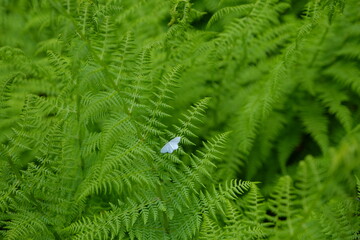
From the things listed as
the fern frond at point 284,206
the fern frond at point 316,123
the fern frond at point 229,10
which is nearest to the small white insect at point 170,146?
the fern frond at point 284,206

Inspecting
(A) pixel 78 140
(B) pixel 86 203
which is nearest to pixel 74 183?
(B) pixel 86 203

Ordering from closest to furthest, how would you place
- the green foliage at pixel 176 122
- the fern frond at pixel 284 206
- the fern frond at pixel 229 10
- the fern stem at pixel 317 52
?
the fern frond at pixel 284 206
the green foliage at pixel 176 122
the fern frond at pixel 229 10
the fern stem at pixel 317 52

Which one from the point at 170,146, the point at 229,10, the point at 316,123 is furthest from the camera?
the point at 316,123

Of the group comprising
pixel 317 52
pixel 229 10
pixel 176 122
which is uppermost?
pixel 229 10

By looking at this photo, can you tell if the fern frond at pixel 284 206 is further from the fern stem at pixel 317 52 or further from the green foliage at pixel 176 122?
the fern stem at pixel 317 52

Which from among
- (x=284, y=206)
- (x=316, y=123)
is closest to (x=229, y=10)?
(x=316, y=123)

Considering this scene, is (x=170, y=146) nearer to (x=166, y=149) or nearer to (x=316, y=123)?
(x=166, y=149)

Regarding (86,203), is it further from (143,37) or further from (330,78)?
(330,78)

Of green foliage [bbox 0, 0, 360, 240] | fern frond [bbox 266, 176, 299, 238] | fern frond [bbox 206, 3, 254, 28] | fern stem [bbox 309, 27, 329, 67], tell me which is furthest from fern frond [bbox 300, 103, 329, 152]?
fern frond [bbox 266, 176, 299, 238]
